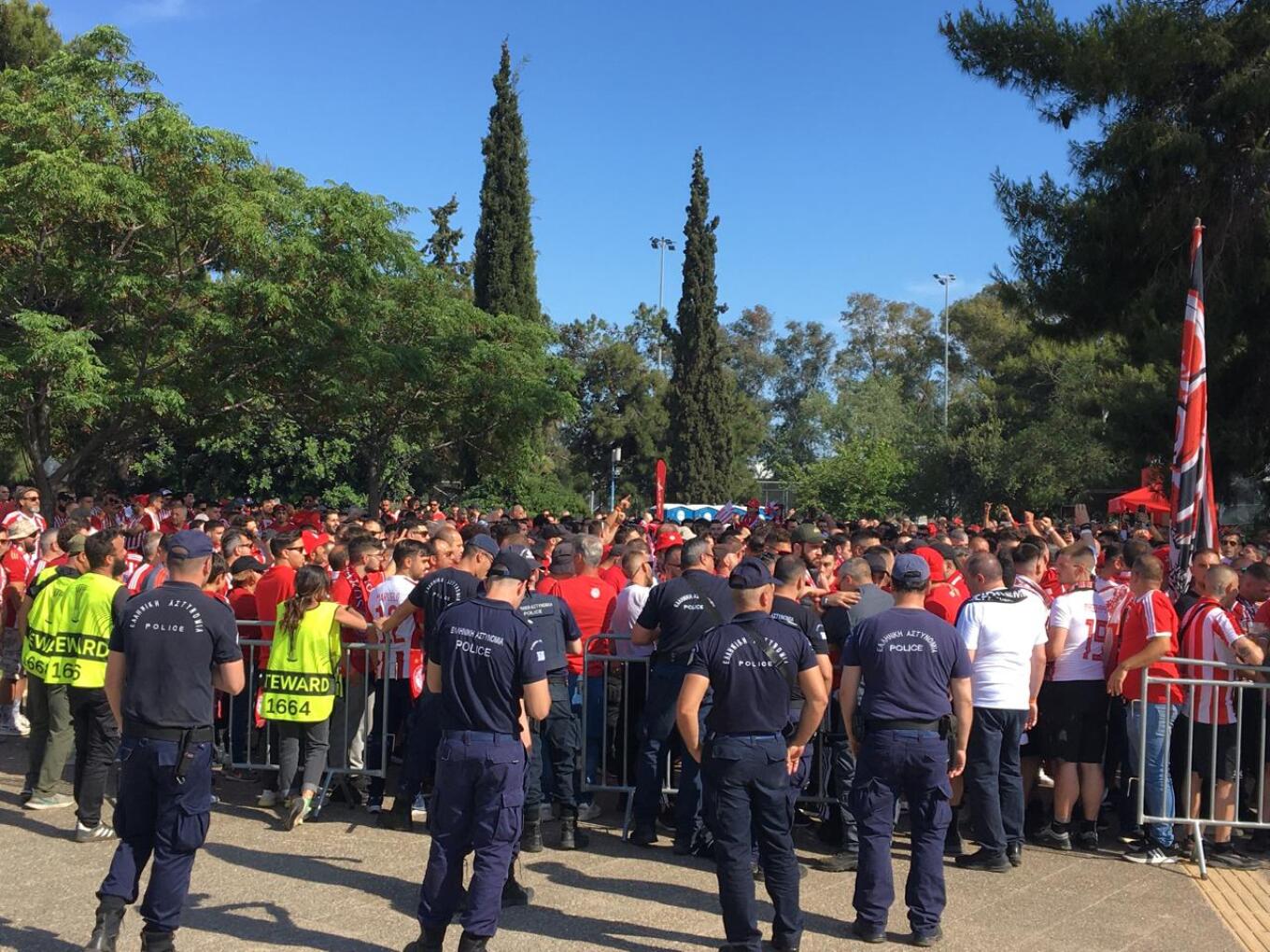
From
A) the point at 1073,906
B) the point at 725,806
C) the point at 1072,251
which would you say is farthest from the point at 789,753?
the point at 1072,251

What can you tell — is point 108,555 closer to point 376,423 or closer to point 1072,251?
point 1072,251

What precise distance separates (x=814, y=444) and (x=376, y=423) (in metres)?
52.9

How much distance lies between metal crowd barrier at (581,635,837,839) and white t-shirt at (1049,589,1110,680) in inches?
61.7

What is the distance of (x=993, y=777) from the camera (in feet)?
21.4

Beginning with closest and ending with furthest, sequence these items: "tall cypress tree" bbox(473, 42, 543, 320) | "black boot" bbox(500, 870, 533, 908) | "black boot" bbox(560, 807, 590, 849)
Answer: "black boot" bbox(500, 870, 533, 908) → "black boot" bbox(560, 807, 590, 849) → "tall cypress tree" bbox(473, 42, 543, 320)

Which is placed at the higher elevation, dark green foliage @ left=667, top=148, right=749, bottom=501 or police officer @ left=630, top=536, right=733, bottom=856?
dark green foliage @ left=667, top=148, right=749, bottom=501

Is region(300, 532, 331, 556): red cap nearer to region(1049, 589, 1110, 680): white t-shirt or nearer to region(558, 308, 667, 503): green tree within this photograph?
region(1049, 589, 1110, 680): white t-shirt

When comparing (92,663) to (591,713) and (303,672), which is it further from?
(591,713)

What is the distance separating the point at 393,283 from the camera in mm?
22359

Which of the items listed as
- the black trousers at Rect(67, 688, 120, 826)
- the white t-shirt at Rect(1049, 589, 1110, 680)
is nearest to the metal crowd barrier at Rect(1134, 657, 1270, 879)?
the white t-shirt at Rect(1049, 589, 1110, 680)

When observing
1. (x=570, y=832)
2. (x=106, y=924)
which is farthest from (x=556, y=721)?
(x=106, y=924)

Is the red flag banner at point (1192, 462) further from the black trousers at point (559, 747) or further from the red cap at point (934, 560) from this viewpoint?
the black trousers at point (559, 747)

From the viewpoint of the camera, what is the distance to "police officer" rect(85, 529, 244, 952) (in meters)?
4.88

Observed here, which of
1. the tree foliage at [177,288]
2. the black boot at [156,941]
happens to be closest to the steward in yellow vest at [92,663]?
the black boot at [156,941]
